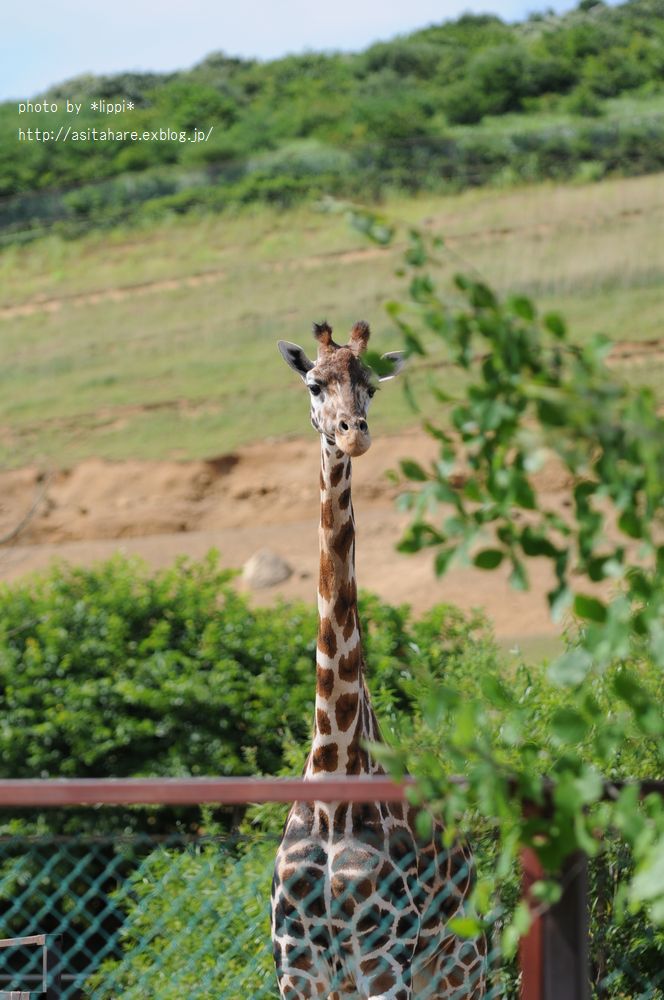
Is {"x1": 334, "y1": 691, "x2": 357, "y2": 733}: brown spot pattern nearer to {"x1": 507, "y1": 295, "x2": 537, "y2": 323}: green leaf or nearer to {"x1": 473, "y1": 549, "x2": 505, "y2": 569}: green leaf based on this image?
{"x1": 473, "y1": 549, "x2": 505, "y2": 569}: green leaf

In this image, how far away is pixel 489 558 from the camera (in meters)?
2.08

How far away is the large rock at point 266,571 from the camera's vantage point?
15.4m

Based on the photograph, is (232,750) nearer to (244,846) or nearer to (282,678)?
(282,678)

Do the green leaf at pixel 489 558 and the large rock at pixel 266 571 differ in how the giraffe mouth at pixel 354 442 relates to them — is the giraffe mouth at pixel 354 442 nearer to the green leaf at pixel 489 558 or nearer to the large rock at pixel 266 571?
the green leaf at pixel 489 558

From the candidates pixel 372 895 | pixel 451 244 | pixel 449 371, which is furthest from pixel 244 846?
pixel 451 244

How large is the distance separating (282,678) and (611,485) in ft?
20.7

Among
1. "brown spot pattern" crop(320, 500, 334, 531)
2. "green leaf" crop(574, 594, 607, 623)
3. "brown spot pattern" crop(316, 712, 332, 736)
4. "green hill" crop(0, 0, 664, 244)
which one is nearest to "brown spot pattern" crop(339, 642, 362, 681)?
"brown spot pattern" crop(316, 712, 332, 736)

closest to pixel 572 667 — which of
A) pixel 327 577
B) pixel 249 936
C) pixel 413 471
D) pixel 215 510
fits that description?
pixel 413 471

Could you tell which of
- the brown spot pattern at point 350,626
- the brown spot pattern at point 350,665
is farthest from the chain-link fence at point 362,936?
the brown spot pattern at point 350,626

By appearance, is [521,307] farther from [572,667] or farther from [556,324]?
[572,667]

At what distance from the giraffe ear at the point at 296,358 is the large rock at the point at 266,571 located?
10.2m

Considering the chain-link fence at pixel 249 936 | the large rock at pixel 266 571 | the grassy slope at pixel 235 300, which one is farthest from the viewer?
the grassy slope at pixel 235 300

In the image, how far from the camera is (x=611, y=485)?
1.99 m

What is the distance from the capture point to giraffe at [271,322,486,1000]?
4.14 meters
